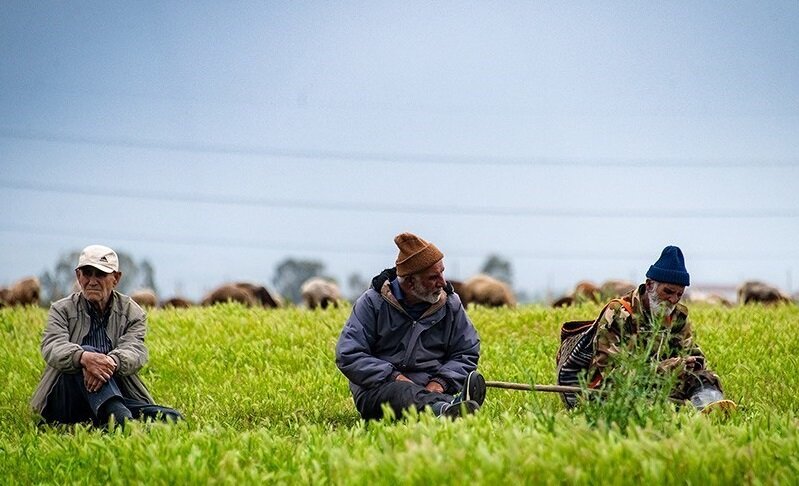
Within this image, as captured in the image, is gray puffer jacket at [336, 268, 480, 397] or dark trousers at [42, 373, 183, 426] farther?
dark trousers at [42, 373, 183, 426]

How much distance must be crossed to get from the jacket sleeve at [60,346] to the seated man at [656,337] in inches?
154

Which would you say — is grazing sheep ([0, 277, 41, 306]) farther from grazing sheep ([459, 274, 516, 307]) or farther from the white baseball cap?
the white baseball cap

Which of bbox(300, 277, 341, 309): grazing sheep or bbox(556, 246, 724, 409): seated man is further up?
bbox(556, 246, 724, 409): seated man

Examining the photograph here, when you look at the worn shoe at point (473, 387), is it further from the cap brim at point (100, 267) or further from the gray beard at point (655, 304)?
the cap brim at point (100, 267)

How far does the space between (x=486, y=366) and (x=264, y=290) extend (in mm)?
18400

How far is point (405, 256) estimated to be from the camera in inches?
354

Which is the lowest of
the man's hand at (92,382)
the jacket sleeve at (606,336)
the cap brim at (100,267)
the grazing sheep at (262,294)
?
the grazing sheep at (262,294)

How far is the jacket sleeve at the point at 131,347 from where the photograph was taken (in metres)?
9.53

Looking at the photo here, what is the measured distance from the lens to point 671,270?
9094mm

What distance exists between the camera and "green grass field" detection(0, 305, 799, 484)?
6.17 meters

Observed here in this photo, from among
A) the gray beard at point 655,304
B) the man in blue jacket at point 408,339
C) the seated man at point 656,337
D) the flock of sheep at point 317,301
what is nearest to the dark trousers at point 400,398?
the man in blue jacket at point 408,339

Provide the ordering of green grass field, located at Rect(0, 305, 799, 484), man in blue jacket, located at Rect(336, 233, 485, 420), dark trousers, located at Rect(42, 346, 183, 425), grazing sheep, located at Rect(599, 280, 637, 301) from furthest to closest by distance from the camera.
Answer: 1. grazing sheep, located at Rect(599, 280, 637, 301)
2. dark trousers, located at Rect(42, 346, 183, 425)
3. man in blue jacket, located at Rect(336, 233, 485, 420)
4. green grass field, located at Rect(0, 305, 799, 484)

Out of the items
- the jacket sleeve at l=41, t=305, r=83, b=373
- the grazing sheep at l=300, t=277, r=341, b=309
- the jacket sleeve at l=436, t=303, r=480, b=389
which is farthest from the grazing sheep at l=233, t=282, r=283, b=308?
the jacket sleeve at l=436, t=303, r=480, b=389

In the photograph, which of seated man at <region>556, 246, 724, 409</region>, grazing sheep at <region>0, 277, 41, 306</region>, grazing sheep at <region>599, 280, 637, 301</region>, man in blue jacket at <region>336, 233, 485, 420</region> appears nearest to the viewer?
man in blue jacket at <region>336, 233, 485, 420</region>
